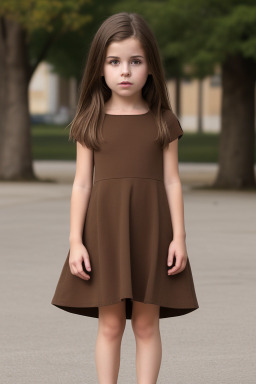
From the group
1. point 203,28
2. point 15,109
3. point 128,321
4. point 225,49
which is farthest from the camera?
point 15,109

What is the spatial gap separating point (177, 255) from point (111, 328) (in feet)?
1.37

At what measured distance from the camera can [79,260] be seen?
4.20 metres

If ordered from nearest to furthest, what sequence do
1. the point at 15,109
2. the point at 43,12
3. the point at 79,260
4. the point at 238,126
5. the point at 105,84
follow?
the point at 79,260
the point at 105,84
the point at 43,12
the point at 238,126
the point at 15,109

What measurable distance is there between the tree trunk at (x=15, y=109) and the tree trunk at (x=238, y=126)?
4062 mm

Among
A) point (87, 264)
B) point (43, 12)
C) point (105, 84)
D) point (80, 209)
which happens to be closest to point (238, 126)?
point (43, 12)

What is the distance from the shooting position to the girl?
4.21m

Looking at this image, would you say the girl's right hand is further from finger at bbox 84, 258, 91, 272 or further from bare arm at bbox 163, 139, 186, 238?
bare arm at bbox 163, 139, 186, 238

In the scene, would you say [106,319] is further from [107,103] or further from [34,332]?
[34,332]

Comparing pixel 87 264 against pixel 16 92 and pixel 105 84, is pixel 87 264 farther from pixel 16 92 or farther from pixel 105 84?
pixel 16 92

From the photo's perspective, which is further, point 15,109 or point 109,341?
point 15,109

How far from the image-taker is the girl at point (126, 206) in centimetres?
421

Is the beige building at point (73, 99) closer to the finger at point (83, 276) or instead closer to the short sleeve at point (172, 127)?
the short sleeve at point (172, 127)

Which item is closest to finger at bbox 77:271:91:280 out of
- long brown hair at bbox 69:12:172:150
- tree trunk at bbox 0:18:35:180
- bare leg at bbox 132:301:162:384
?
bare leg at bbox 132:301:162:384

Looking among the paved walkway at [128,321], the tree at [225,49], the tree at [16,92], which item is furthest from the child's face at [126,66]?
the tree at [16,92]
